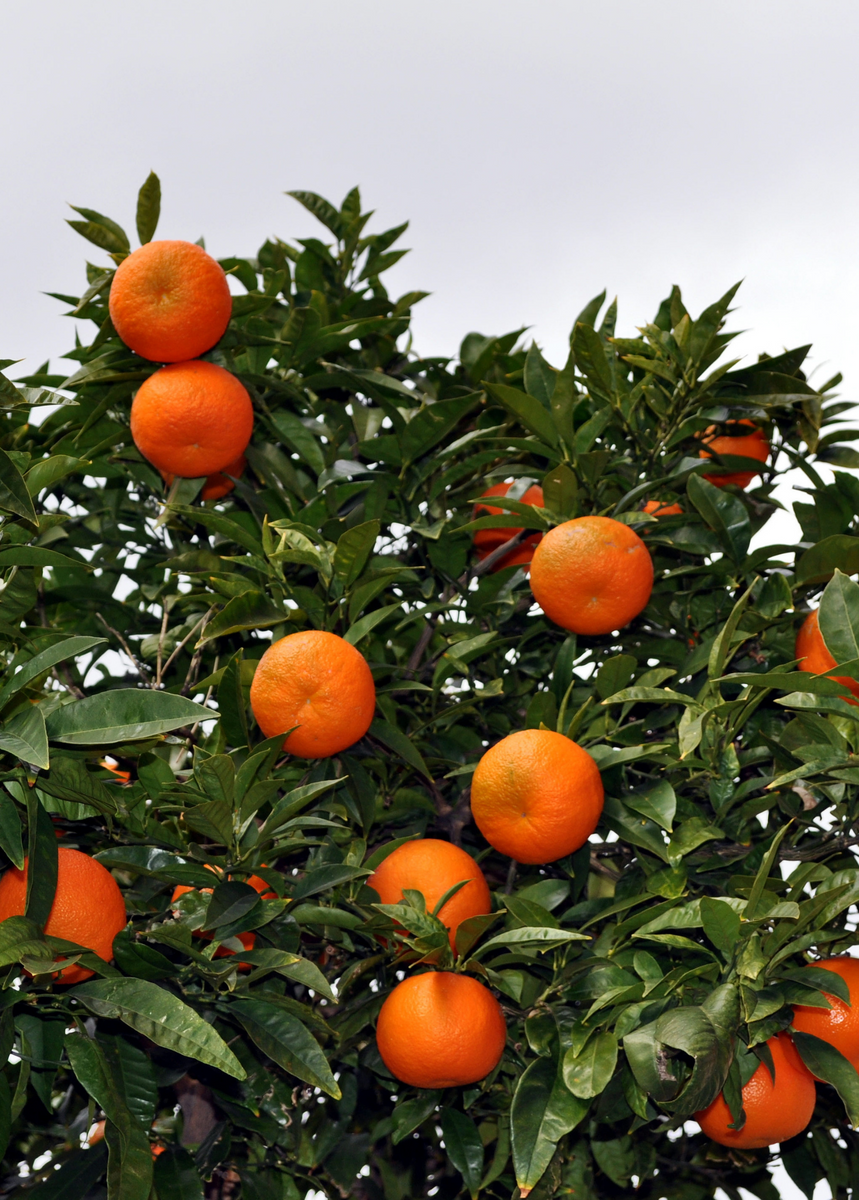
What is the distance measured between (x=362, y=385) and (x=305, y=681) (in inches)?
35.6

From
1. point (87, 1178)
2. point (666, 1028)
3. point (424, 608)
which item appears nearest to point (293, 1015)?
point (87, 1178)

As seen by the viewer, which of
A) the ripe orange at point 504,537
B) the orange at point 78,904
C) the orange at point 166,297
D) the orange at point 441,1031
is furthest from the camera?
→ the ripe orange at point 504,537

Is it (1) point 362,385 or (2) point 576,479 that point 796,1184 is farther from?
(1) point 362,385

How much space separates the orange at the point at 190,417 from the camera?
2.06 m

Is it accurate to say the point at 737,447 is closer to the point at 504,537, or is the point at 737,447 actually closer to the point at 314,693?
the point at 504,537

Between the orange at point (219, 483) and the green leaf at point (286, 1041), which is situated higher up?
the orange at point (219, 483)

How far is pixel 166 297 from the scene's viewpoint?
2.03 metres

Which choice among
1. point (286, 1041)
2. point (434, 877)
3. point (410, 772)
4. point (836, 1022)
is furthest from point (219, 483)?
point (836, 1022)

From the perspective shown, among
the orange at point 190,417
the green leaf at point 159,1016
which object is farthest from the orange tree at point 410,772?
the orange at point 190,417

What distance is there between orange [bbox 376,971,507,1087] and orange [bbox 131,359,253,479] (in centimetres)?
111

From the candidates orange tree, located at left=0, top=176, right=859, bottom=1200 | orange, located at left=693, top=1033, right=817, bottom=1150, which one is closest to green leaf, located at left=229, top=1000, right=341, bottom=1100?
orange tree, located at left=0, top=176, right=859, bottom=1200

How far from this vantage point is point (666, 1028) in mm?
1551

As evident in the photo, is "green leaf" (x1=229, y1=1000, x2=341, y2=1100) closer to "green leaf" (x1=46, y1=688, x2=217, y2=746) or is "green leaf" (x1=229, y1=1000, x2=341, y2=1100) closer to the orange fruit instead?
"green leaf" (x1=46, y1=688, x2=217, y2=746)

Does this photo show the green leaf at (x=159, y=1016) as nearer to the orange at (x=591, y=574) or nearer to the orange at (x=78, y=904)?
the orange at (x=78, y=904)
